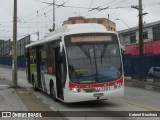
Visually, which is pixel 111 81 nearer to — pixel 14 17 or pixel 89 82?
pixel 89 82

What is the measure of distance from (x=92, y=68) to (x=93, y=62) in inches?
9.0

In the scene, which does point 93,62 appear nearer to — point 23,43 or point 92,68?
point 92,68

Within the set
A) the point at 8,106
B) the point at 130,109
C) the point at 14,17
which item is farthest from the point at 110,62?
the point at 14,17

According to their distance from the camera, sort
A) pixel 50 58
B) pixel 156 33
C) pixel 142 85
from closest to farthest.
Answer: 1. pixel 50 58
2. pixel 142 85
3. pixel 156 33

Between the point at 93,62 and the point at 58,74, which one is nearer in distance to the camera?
the point at 93,62

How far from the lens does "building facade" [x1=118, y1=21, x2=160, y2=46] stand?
53969 mm

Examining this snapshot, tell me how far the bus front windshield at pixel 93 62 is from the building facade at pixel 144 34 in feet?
128

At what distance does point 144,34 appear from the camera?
58.2 metres

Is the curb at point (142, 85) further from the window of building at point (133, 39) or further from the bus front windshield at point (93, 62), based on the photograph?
the window of building at point (133, 39)

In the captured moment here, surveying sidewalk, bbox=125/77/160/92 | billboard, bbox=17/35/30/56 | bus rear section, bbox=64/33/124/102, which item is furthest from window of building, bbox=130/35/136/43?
bus rear section, bbox=64/33/124/102

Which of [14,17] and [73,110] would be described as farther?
[14,17]

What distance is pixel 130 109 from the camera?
13.7m

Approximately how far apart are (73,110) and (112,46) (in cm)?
284

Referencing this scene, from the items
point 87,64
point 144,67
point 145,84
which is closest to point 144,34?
point 144,67
